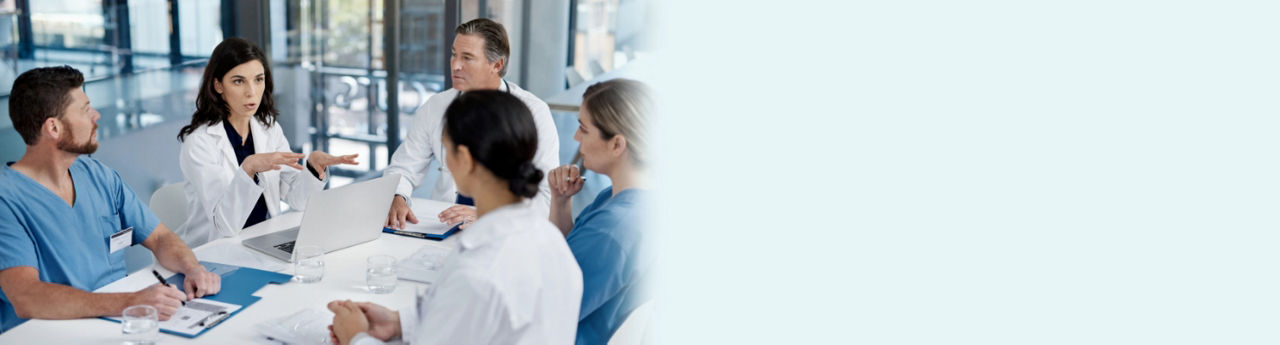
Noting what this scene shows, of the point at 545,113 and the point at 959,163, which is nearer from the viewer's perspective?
the point at 959,163

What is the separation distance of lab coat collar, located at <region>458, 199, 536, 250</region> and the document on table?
664 mm

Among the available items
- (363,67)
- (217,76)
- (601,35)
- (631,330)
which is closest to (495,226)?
(631,330)

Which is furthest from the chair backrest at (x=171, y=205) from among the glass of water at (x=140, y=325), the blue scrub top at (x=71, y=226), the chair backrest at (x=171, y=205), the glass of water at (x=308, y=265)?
the glass of water at (x=140, y=325)

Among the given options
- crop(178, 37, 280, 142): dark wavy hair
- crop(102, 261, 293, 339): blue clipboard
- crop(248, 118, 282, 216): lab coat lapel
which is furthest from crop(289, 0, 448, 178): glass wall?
crop(102, 261, 293, 339): blue clipboard

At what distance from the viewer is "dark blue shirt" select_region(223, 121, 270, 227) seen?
2.54 meters

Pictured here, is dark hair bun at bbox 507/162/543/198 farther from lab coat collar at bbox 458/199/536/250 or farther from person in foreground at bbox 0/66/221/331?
person in foreground at bbox 0/66/221/331

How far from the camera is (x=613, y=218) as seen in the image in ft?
5.05

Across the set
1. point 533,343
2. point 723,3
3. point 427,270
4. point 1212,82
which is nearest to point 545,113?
point 427,270

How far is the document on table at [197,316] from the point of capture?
5.02ft

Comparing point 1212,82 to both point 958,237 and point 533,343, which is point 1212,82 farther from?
point 533,343

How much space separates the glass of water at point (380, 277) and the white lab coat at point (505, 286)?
63cm

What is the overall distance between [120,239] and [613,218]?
1177mm

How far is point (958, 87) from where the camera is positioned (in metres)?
0.69

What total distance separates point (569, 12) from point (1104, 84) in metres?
4.57
